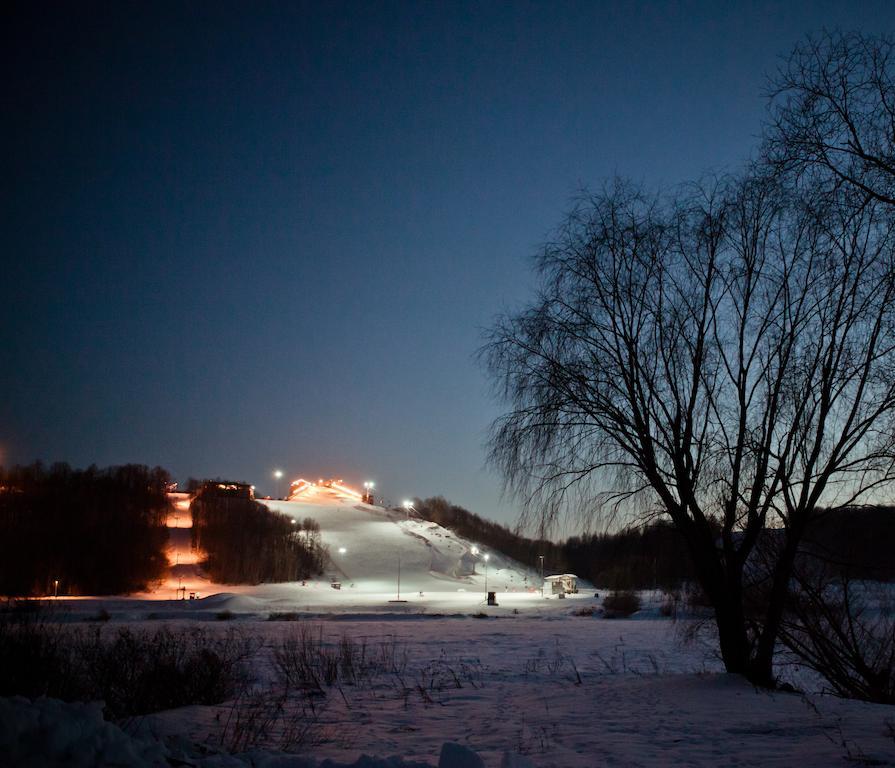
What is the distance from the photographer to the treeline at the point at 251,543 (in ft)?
231

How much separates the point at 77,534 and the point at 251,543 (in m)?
18.0

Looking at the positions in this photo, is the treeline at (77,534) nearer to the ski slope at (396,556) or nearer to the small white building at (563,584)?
the ski slope at (396,556)

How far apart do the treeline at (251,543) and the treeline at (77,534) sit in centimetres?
529

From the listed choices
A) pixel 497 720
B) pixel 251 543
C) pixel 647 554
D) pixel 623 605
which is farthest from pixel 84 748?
pixel 251 543

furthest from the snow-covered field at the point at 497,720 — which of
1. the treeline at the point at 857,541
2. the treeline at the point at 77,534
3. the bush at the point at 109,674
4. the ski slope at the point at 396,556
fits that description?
the ski slope at the point at 396,556

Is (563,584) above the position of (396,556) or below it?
below

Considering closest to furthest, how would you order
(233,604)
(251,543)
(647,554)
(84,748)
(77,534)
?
1. (84,748)
2. (647,554)
3. (233,604)
4. (77,534)
5. (251,543)

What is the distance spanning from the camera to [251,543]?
74875mm

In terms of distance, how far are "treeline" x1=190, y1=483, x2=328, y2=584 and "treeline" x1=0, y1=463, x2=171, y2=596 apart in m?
5.29

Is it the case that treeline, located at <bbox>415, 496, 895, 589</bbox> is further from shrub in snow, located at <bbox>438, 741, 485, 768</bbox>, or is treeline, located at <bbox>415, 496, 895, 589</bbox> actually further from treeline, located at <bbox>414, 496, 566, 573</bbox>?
treeline, located at <bbox>414, 496, 566, 573</bbox>

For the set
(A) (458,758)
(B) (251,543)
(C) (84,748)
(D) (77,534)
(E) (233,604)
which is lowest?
(E) (233,604)

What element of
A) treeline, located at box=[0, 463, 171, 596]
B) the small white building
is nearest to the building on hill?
treeline, located at box=[0, 463, 171, 596]

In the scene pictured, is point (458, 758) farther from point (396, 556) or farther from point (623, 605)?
point (396, 556)

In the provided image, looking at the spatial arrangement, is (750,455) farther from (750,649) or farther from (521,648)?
(521,648)
